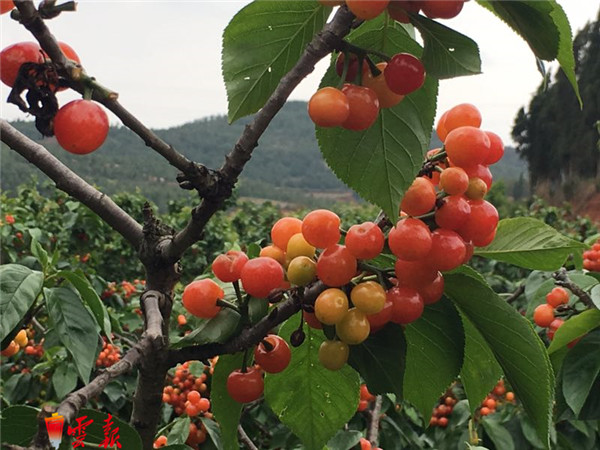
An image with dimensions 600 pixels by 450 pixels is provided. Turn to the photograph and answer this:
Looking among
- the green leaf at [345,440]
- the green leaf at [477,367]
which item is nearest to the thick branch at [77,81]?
the green leaf at [477,367]

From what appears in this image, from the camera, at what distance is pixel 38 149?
0.86m

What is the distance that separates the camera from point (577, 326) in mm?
1566

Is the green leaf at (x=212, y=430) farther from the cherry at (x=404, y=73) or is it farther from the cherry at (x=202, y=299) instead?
the cherry at (x=404, y=73)

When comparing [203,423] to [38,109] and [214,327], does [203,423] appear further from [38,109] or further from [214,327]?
[38,109]

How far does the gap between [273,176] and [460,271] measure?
6812cm

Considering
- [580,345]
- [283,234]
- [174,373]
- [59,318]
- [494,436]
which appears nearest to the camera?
[283,234]

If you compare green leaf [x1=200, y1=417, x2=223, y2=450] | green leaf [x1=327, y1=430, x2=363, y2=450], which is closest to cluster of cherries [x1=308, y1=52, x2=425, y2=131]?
green leaf [x1=327, y1=430, x2=363, y2=450]

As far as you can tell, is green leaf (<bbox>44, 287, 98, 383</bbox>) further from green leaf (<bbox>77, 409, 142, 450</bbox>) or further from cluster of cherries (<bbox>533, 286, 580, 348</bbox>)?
cluster of cherries (<bbox>533, 286, 580, 348</bbox>)

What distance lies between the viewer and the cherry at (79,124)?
2.34 feet

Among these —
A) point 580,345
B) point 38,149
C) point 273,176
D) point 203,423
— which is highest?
point 38,149

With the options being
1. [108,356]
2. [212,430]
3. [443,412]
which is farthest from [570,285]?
[108,356]

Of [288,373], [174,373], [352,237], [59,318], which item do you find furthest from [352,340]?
[174,373]

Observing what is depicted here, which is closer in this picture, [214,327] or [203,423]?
[214,327]

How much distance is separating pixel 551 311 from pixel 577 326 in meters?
0.45
